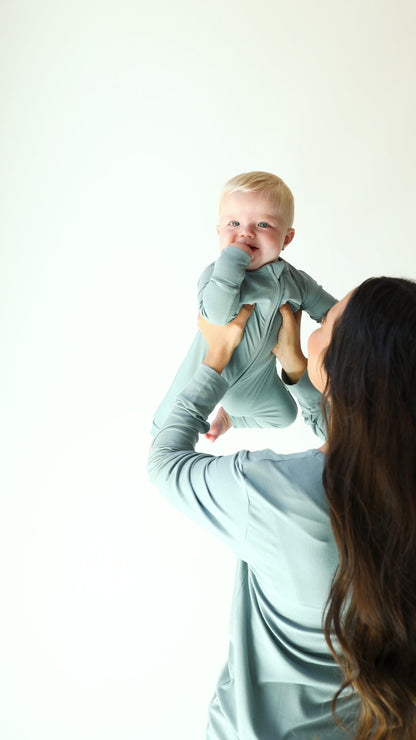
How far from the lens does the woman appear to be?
3.02 ft

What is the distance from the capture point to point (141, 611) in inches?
101

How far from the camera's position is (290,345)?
1416 mm

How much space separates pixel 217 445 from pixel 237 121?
3.51 feet

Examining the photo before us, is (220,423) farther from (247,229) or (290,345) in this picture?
(247,229)

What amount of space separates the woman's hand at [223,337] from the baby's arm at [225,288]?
0.06ft

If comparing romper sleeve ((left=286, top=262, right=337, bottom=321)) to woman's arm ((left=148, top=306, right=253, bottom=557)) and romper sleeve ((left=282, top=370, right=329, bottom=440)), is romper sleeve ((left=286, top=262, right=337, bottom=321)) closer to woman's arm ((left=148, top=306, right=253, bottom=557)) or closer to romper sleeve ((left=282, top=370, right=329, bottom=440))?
romper sleeve ((left=282, top=370, right=329, bottom=440))

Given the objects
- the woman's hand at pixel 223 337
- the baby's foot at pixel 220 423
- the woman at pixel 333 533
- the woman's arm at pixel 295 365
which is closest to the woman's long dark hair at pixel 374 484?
the woman at pixel 333 533

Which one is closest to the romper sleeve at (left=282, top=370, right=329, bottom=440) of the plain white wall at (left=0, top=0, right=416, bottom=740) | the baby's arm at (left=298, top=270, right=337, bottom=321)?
the baby's arm at (left=298, top=270, right=337, bottom=321)

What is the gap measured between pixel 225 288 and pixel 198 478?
0.37m

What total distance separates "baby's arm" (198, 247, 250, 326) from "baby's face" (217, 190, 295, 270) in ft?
0.25

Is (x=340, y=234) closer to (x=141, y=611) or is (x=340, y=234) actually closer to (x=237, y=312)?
(x=237, y=312)

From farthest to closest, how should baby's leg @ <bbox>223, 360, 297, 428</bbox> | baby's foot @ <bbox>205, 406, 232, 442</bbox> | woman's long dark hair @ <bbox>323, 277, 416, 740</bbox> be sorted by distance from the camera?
1. baby's foot @ <bbox>205, 406, 232, 442</bbox>
2. baby's leg @ <bbox>223, 360, 297, 428</bbox>
3. woman's long dark hair @ <bbox>323, 277, 416, 740</bbox>

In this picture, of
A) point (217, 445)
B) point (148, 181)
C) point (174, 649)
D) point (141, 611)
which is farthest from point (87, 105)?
point (174, 649)

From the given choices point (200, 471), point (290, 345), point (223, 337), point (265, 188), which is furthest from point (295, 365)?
point (200, 471)
